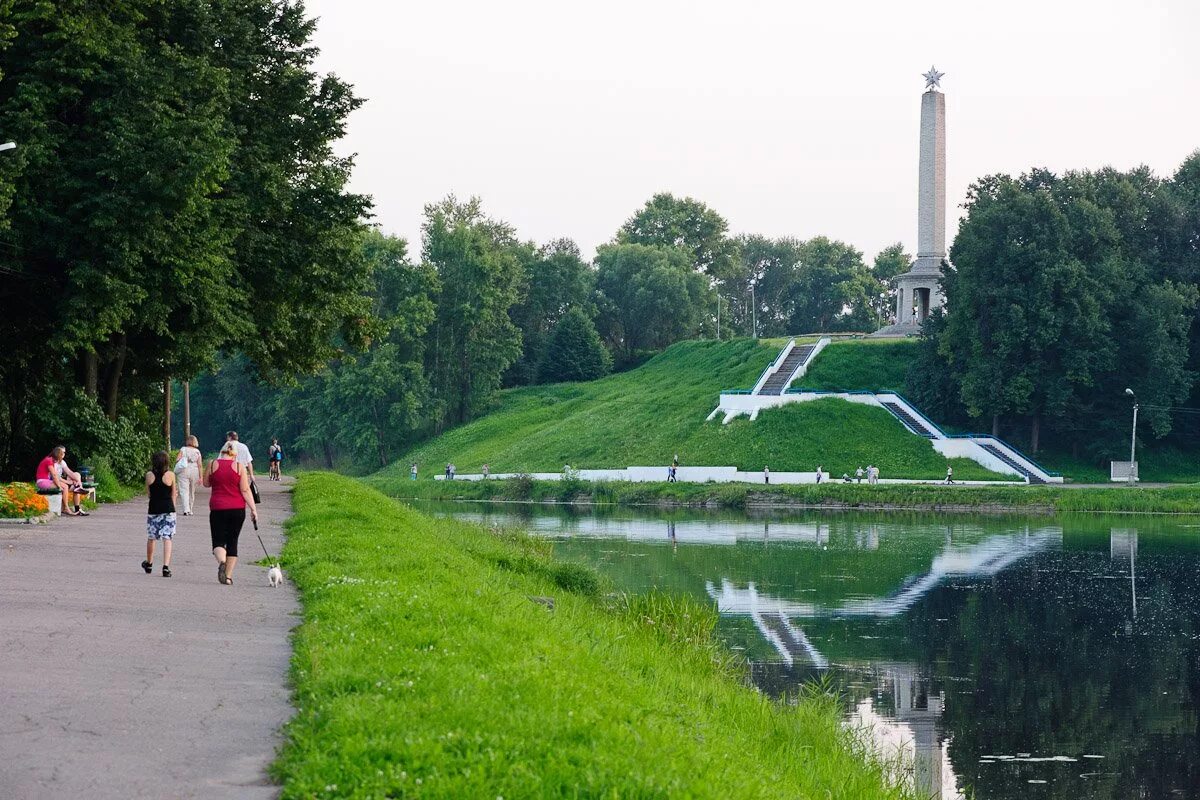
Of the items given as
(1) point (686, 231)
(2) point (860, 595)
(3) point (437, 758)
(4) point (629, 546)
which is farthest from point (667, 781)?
(1) point (686, 231)

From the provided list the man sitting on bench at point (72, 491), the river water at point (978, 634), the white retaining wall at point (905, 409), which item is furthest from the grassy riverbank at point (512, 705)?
the white retaining wall at point (905, 409)

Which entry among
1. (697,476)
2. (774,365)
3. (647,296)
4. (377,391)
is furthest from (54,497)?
(647,296)

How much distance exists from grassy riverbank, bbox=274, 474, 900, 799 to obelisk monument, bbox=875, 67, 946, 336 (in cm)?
6371

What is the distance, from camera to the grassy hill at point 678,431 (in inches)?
2648

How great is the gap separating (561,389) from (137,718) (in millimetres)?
90075

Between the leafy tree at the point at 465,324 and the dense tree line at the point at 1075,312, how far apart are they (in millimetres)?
33892

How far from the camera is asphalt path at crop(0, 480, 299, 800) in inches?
313

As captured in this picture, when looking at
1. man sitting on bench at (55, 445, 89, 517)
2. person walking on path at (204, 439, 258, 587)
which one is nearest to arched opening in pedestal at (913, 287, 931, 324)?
man sitting on bench at (55, 445, 89, 517)

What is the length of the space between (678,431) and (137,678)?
64.3 m

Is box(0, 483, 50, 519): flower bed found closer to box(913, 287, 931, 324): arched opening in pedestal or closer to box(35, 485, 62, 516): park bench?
box(35, 485, 62, 516): park bench

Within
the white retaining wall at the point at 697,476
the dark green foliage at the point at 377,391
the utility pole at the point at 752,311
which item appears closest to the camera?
the white retaining wall at the point at 697,476

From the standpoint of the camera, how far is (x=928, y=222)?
8250cm

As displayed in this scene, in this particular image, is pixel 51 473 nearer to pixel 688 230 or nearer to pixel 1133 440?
pixel 1133 440

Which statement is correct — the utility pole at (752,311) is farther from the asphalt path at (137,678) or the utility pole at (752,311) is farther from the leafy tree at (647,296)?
the asphalt path at (137,678)
